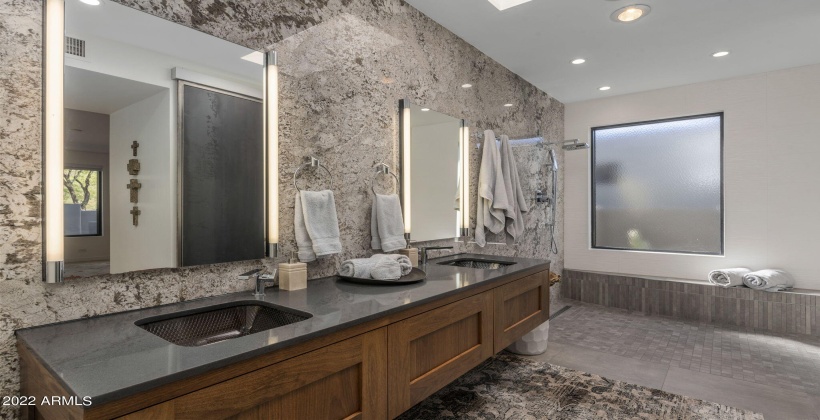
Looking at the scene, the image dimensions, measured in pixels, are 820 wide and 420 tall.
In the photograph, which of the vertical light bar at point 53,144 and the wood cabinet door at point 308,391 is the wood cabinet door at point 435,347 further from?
the vertical light bar at point 53,144

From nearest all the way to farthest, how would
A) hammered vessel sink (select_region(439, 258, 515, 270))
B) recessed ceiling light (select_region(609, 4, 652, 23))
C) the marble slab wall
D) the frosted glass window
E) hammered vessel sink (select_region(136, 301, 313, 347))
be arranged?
1. the marble slab wall
2. hammered vessel sink (select_region(136, 301, 313, 347))
3. recessed ceiling light (select_region(609, 4, 652, 23))
4. hammered vessel sink (select_region(439, 258, 515, 270))
5. the frosted glass window

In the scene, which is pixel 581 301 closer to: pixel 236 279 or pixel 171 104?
pixel 236 279

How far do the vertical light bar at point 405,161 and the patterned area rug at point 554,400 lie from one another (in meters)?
1.03

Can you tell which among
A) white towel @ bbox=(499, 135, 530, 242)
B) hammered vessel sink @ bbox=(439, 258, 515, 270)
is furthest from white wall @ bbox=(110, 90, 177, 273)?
white towel @ bbox=(499, 135, 530, 242)

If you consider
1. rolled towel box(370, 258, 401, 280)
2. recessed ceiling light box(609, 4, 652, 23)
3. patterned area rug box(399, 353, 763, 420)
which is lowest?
patterned area rug box(399, 353, 763, 420)

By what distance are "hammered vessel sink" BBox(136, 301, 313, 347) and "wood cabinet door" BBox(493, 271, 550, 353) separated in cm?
116

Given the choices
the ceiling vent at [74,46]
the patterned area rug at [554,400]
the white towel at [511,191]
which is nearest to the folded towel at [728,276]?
the patterned area rug at [554,400]

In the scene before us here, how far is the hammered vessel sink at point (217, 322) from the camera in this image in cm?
134

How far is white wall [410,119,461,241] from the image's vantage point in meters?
2.65

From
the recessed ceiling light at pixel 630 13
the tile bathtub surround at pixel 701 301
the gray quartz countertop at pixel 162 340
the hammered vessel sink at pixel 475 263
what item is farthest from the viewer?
the tile bathtub surround at pixel 701 301

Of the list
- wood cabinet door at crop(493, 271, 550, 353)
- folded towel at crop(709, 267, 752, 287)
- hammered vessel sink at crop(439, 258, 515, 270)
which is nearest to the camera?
wood cabinet door at crop(493, 271, 550, 353)

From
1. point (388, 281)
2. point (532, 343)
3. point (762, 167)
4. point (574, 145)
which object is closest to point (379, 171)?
point (388, 281)

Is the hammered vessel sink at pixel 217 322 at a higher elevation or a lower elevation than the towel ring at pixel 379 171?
lower

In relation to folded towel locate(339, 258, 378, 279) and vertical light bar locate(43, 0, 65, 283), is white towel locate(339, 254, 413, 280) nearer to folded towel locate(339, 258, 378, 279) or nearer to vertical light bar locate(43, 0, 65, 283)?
folded towel locate(339, 258, 378, 279)
